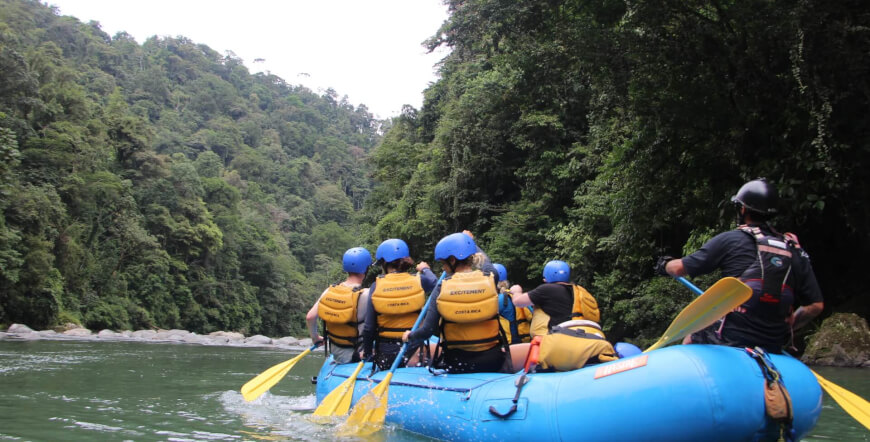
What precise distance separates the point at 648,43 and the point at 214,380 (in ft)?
25.7

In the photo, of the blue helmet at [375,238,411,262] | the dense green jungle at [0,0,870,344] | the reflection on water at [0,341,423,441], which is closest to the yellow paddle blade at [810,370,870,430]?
the reflection on water at [0,341,423,441]

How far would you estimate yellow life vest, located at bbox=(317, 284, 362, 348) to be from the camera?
608 centimetres

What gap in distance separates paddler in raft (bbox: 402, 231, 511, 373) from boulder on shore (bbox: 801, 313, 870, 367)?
911cm

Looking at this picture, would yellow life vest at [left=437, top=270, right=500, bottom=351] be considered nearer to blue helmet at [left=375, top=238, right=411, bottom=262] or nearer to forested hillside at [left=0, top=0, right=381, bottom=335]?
blue helmet at [left=375, top=238, right=411, bottom=262]

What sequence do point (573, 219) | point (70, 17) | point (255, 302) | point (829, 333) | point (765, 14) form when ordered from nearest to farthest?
point (765, 14)
point (829, 333)
point (573, 219)
point (255, 302)
point (70, 17)

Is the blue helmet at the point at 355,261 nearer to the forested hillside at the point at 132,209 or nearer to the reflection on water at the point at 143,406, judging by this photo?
the reflection on water at the point at 143,406

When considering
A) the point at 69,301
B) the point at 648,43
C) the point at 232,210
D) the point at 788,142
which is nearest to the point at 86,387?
the point at 648,43

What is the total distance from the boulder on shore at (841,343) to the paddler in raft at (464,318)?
29.9 ft

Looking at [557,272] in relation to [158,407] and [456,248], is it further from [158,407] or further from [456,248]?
[158,407]

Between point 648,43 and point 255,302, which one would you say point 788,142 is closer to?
point 648,43

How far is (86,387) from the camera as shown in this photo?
7.98 meters

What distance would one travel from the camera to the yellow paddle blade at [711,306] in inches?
118

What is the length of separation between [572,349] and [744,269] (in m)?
1.15

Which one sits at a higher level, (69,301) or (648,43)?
(648,43)
